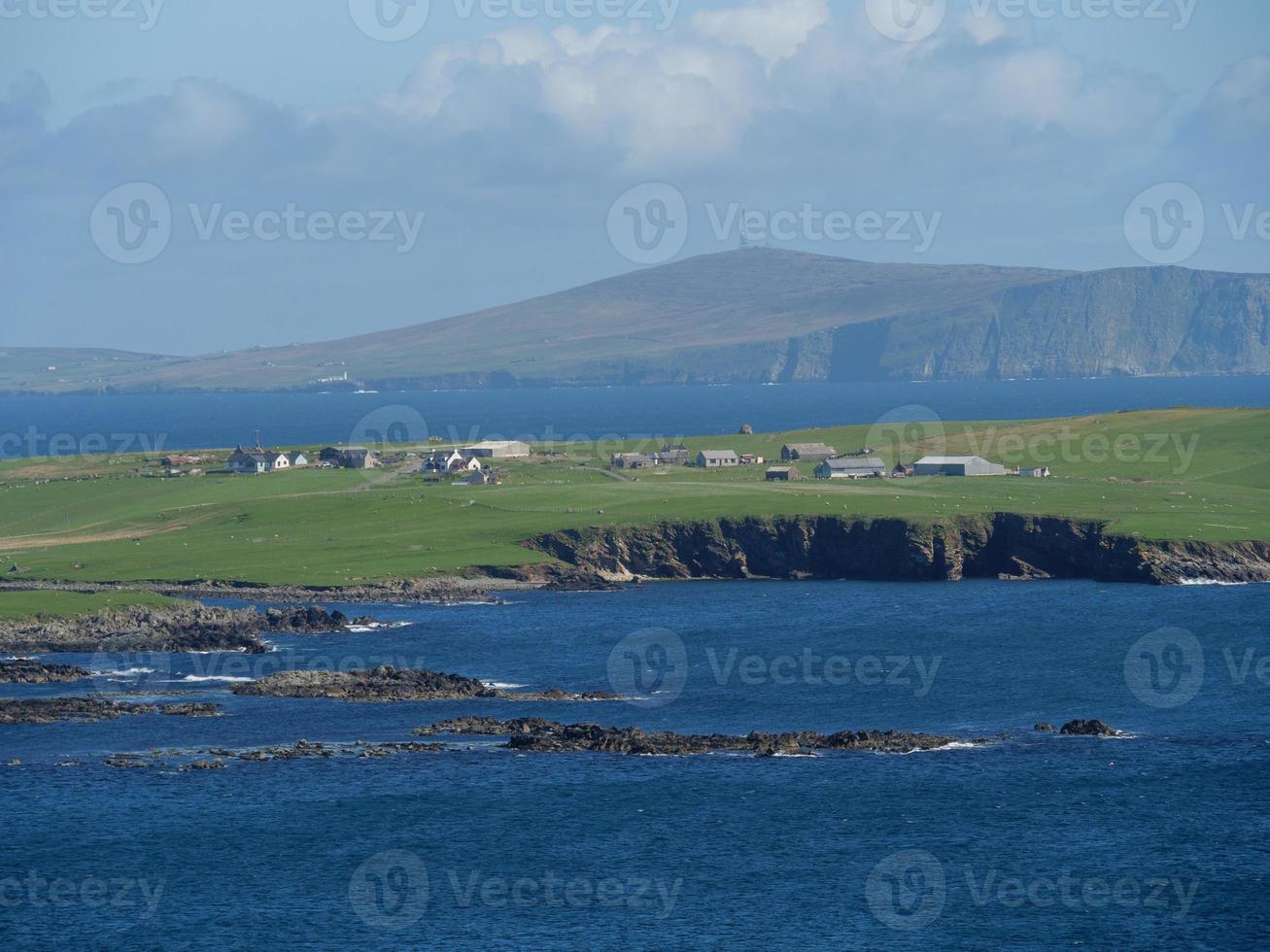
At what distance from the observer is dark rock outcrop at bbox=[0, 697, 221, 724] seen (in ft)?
250

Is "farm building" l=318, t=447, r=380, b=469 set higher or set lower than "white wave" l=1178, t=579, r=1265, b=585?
higher

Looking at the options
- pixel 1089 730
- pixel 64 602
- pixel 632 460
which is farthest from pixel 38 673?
pixel 632 460

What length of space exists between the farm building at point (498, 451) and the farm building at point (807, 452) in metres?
29.5

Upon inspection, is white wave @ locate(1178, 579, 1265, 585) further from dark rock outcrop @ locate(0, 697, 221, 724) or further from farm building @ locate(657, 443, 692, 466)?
farm building @ locate(657, 443, 692, 466)

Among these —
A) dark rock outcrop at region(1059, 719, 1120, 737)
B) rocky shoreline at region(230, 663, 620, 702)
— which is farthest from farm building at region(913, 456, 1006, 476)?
dark rock outcrop at region(1059, 719, 1120, 737)

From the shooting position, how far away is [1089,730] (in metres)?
72.0

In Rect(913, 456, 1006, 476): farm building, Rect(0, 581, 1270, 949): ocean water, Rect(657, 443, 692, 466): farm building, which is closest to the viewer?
Rect(0, 581, 1270, 949): ocean water

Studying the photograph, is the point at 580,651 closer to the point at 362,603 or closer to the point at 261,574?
the point at 362,603

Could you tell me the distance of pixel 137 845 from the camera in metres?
58.9

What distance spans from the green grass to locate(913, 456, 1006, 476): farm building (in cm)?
7556

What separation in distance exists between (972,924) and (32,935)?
28894mm

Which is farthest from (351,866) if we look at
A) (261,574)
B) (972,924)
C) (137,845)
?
(261,574)

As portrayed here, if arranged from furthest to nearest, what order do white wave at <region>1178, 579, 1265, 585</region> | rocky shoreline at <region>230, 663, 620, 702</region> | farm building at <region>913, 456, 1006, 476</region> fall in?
farm building at <region>913, 456, 1006, 476</region>
white wave at <region>1178, 579, 1265, 585</region>
rocky shoreline at <region>230, 663, 620, 702</region>

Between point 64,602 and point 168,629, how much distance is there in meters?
7.65
